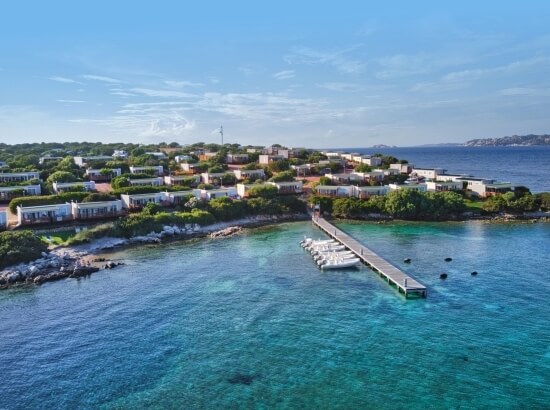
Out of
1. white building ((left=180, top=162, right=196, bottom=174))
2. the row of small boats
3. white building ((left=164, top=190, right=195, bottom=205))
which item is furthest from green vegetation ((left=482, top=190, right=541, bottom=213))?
white building ((left=180, top=162, right=196, bottom=174))

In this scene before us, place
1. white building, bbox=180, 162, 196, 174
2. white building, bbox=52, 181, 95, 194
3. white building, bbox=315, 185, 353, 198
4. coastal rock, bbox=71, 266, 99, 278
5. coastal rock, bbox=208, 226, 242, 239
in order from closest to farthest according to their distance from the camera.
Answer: coastal rock, bbox=71, 266, 99, 278, coastal rock, bbox=208, 226, 242, 239, white building, bbox=52, 181, 95, 194, white building, bbox=315, 185, 353, 198, white building, bbox=180, 162, 196, 174

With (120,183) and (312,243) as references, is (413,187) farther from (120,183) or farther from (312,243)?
(120,183)

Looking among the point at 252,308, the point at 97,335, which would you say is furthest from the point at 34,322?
the point at 252,308

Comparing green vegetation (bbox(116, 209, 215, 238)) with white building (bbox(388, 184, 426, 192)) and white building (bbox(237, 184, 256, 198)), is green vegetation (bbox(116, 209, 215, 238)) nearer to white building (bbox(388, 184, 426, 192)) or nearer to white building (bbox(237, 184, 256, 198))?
white building (bbox(237, 184, 256, 198))

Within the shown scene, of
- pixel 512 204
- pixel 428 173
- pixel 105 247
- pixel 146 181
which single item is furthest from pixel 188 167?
pixel 512 204

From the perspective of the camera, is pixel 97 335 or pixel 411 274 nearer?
pixel 97 335

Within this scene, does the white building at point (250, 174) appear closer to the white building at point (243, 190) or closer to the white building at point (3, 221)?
the white building at point (243, 190)

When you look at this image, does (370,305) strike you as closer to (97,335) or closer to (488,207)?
(97,335)
